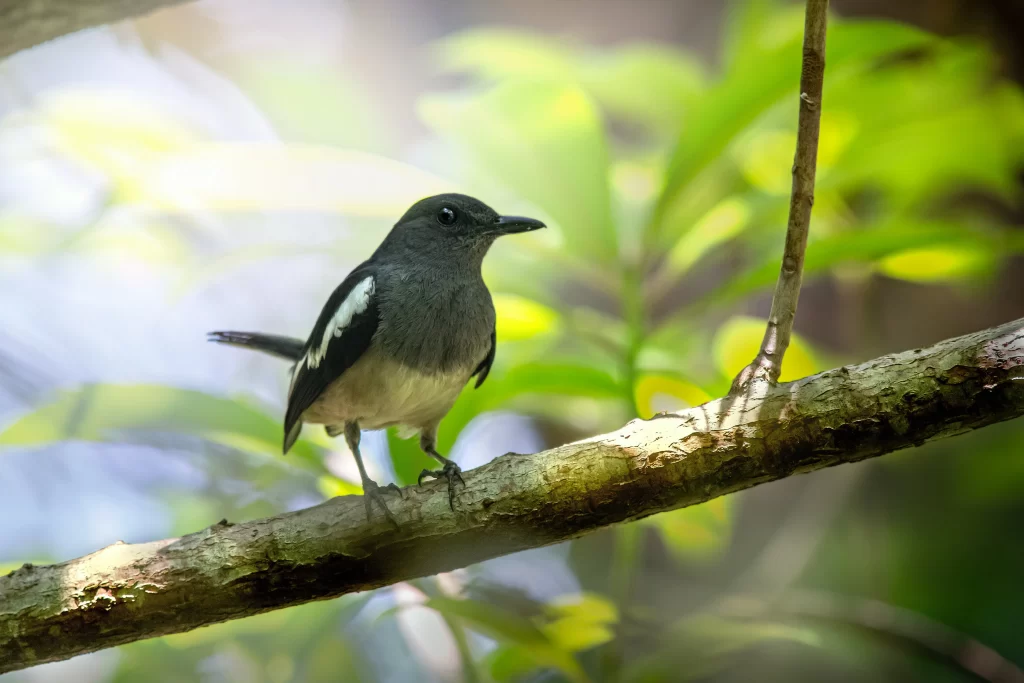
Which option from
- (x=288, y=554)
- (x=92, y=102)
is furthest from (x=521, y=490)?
(x=92, y=102)

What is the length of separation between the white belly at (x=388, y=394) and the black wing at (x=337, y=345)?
44mm

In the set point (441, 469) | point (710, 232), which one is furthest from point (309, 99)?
point (441, 469)

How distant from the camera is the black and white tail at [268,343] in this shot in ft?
7.90

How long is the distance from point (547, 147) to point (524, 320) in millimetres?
547

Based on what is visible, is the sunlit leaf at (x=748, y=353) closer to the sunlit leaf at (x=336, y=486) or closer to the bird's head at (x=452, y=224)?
the bird's head at (x=452, y=224)

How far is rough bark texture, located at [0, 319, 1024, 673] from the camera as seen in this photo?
4.58 feet

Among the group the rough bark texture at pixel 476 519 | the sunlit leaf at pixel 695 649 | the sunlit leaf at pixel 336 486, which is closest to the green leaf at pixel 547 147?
the rough bark texture at pixel 476 519

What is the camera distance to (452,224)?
7.81ft

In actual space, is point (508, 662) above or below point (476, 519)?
below

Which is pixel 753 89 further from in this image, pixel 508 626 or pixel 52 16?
pixel 52 16

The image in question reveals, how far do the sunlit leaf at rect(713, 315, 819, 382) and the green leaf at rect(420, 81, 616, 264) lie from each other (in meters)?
0.70

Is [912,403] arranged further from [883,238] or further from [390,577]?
[390,577]

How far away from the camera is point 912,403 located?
1.35 metres

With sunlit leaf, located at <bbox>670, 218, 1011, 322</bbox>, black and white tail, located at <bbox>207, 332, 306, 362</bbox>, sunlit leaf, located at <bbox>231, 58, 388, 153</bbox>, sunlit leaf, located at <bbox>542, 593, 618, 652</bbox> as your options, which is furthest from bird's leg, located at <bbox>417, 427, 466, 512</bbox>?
sunlit leaf, located at <bbox>231, 58, 388, 153</bbox>
